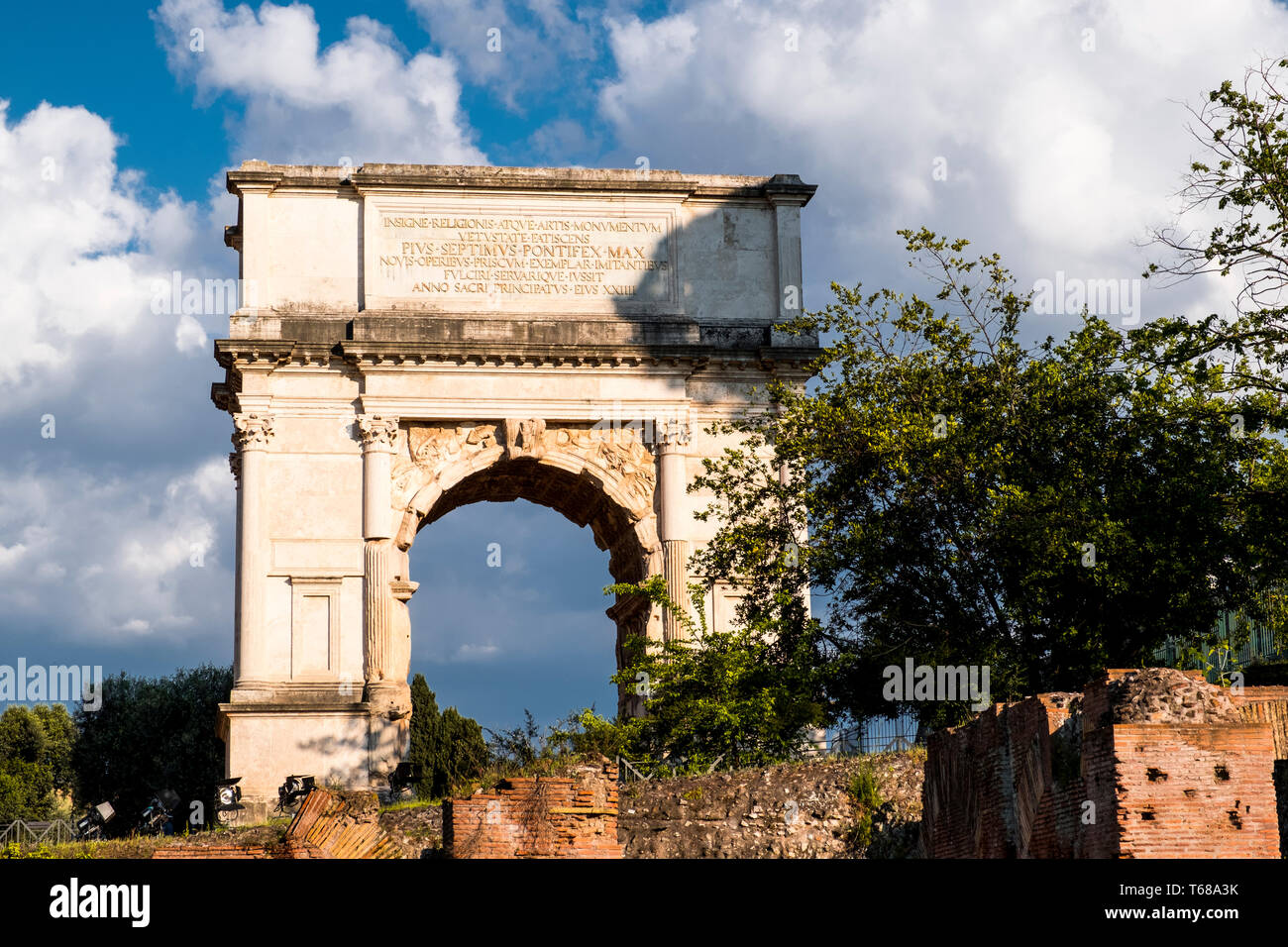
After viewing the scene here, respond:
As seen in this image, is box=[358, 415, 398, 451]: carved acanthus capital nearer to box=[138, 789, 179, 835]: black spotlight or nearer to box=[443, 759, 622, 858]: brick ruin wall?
box=[138, 789, 179, 835]: black spotlight

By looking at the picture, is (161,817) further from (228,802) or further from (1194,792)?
(1194,792)

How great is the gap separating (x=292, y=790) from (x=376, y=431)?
25.1 feet

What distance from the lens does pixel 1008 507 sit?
2562 cm

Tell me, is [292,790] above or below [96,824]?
above

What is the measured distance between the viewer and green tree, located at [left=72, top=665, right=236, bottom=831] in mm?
59062

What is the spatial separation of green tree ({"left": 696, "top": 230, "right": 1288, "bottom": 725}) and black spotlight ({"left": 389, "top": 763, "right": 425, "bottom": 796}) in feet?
24.6

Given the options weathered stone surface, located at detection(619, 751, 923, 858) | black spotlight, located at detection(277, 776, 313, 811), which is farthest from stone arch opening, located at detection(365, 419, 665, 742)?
weathered stone surface, located at detection(619, 751, 923, 858)

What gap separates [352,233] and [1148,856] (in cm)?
2716

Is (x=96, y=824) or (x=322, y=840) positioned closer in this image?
(x=322, y=840)

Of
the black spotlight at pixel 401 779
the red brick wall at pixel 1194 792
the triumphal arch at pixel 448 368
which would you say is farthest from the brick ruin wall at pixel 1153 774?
the triumphal arch at pixel 448 368

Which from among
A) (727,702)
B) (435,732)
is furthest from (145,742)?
(727,702)

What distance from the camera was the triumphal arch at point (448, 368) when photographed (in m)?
36.2
